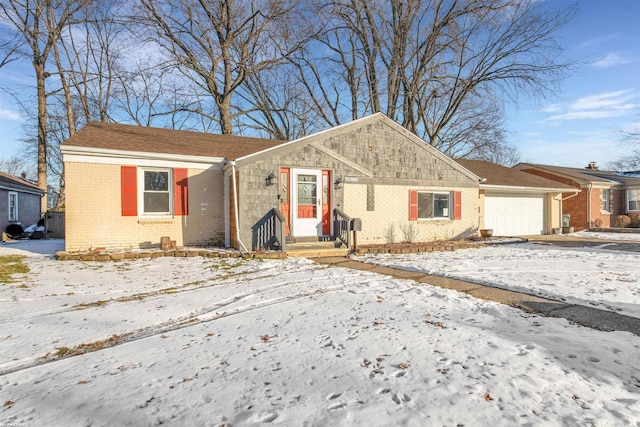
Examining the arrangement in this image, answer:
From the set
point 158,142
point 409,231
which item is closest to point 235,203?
point 158,142

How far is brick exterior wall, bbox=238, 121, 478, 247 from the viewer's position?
9664 millimetres

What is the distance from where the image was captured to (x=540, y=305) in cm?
493

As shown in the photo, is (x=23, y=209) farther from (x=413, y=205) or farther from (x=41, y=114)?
(x=413, y=205)

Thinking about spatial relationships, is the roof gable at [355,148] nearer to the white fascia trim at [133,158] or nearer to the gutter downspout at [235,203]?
the gutter downspout at [235,203]

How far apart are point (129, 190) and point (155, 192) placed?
677 millimetres

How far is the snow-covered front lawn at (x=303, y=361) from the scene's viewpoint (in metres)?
2.25

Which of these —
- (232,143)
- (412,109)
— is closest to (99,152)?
(232,143)

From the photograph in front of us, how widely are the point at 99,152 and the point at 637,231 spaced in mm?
23765

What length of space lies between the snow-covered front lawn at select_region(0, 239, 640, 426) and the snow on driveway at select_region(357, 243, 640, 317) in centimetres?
76

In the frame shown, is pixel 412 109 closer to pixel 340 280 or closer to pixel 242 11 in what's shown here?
pixel 242 11

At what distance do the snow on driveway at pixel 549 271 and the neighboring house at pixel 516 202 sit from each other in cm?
550

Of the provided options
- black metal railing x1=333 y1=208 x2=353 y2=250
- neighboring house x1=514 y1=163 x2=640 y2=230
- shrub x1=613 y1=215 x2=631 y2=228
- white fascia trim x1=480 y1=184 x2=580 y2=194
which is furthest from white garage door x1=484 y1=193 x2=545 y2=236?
black metal railing x1=333 y1=208 x2=353 y2=250

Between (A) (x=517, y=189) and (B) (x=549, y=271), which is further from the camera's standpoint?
(A) (x=517, y=189)

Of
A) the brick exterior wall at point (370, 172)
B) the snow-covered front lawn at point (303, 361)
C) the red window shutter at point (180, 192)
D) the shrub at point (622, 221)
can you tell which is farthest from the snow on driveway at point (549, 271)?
the shrub at point (622, 221)
